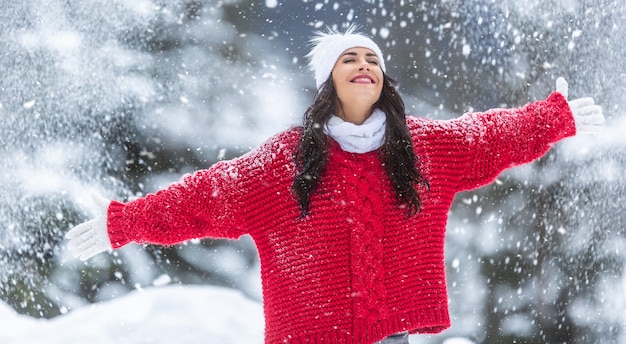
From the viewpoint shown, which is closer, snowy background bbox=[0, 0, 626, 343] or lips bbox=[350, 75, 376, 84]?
lips bbox=[350, 75, 376, 84]

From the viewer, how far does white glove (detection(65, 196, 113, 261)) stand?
68.0 inches

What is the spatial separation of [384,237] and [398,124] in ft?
0.94

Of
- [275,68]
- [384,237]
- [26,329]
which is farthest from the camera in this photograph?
[275,68]

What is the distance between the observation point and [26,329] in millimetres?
3148

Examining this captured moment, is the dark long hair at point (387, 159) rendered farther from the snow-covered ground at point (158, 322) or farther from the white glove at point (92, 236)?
the snow-covered ground at point (158, 322)

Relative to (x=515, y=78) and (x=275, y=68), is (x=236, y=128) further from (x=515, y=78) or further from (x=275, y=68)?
(x=515, y=78)

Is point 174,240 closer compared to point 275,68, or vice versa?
point 174,240

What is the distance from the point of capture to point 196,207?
67.4 inches

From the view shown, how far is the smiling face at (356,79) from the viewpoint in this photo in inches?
67.0

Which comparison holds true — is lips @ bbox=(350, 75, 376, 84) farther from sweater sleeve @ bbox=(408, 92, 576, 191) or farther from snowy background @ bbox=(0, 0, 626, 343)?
snowy background @ bbox=(0, 0, 626, 343)

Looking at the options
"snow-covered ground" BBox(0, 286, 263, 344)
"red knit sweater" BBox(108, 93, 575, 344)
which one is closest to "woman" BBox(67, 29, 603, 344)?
"red knit sweater" BBox(108, 93, 575, 344)

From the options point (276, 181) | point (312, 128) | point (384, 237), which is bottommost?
→ point (384, 237)

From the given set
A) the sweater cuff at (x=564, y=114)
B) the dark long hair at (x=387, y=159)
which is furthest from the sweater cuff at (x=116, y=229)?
the sweater cuff at (x=564, y=114)

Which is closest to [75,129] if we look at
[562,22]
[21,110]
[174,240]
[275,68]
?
[21,110]
